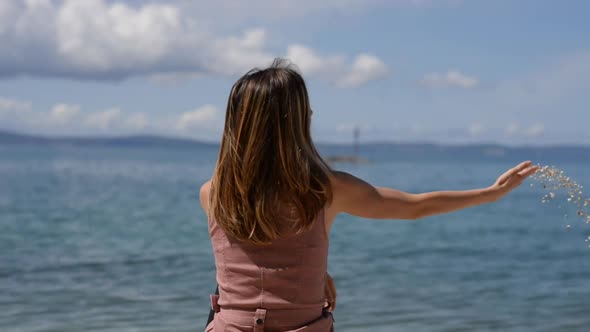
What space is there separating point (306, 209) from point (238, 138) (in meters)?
0.31

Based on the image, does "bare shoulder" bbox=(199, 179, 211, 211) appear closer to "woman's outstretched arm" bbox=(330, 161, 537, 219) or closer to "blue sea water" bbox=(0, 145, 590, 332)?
"woman's outstretched arm" bbox=(330, 161, 537, 219)

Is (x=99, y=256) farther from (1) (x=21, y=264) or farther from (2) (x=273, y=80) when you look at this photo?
(2) (x=273, y=80)

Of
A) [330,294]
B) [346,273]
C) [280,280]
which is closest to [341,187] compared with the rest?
[280,280]

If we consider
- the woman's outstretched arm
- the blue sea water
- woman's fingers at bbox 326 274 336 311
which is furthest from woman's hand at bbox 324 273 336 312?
the blue sea water

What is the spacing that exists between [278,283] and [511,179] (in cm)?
91

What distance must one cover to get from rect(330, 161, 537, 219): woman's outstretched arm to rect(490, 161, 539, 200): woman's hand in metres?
0.02

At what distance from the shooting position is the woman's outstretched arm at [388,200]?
95.0 inches

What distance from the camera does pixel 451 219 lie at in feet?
76.2

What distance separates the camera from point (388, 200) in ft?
8.05

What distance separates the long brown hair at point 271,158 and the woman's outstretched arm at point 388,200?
6 cm

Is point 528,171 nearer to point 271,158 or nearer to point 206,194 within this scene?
point 271,158

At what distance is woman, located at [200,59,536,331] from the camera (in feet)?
7.76

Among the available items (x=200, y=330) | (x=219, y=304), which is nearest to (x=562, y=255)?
(x=200, y=330)

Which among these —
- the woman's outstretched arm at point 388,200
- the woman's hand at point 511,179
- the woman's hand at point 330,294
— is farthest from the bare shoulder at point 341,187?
the woman's hand at point 511,179
